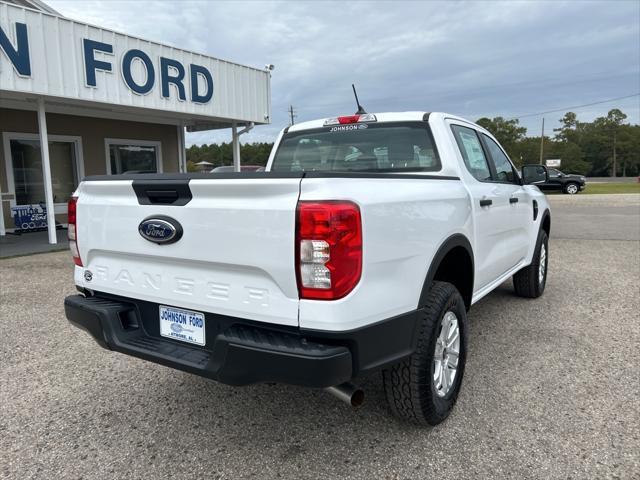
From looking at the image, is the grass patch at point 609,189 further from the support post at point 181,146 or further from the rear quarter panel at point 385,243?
the rear quarter panel at point 385,243

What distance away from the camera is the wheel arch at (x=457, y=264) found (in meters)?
2.83

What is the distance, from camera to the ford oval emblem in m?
2.42

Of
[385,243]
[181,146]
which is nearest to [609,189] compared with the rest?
[181,146]

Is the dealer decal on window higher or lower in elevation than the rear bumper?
higher

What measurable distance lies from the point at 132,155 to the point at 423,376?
1316 cm

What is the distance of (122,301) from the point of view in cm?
280

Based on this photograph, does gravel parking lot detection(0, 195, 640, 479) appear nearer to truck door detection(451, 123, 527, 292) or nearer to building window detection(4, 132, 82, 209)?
truck door detection(451, 123, 527, 292)

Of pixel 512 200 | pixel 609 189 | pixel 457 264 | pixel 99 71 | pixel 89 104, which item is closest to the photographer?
pixel 457 264

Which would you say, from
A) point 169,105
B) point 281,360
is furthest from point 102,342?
point 169,105

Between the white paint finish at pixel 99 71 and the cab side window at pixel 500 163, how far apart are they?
26.1ft

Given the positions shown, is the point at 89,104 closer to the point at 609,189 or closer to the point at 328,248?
the point at 328,248

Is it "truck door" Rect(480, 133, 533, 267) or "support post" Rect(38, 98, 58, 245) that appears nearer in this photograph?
"truck door" Rect(480, 133, 533, 267)

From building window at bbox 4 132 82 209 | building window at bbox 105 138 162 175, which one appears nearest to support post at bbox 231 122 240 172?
building window at bbox 105 138 162 175

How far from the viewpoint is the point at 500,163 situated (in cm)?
458
